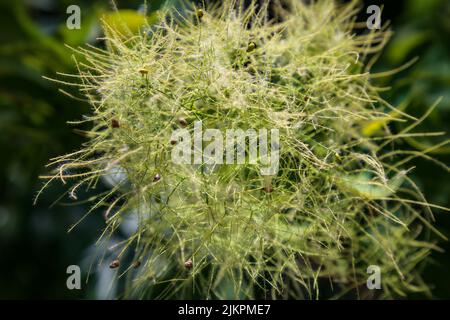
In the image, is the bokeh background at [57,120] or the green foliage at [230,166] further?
the bokeh background at [57,120]

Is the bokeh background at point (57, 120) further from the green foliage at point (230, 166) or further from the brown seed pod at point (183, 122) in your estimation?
the brown seed pod at point (183, 122)

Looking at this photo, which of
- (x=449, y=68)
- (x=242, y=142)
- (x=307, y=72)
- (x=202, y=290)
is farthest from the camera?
(x=449, y=68)

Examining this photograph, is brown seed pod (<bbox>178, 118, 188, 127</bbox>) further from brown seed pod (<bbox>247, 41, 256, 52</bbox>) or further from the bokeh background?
the bokeh background

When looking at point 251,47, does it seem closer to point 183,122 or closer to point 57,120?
point 183,122

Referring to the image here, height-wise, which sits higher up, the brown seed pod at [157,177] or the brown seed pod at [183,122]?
the brown seed pod at [183,122]

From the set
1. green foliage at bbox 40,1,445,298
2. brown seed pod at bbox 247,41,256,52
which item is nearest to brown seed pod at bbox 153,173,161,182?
green foliage at bbox 40,1,445,298

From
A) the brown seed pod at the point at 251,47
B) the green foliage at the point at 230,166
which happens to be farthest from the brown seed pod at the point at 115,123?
the brown seed pod at the point at 251,47

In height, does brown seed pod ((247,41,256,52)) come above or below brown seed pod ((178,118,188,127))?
above

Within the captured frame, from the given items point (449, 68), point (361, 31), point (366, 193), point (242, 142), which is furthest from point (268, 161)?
point (449, 68)

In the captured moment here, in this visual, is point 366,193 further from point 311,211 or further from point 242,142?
point 242,142
